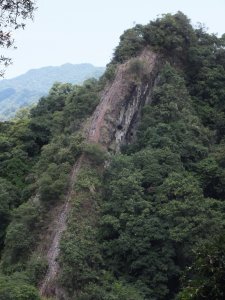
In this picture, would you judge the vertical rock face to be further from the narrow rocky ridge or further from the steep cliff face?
the narrow rocky ridge

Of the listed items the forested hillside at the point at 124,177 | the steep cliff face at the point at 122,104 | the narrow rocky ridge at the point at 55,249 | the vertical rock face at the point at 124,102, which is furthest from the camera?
the vertical rock face at the point at 124,102

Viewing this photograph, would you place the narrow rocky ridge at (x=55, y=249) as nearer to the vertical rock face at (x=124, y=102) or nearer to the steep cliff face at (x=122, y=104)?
the steep cliff face at (x=122, y=104)

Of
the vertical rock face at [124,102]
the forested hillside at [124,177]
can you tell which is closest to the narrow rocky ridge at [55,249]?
the forested hillside at [124,177]

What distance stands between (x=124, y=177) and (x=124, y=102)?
7325 millimetres

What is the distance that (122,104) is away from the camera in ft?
92.0

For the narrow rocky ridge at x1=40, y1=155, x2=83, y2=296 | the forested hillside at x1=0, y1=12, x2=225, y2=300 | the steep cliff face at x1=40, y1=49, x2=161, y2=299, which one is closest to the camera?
the narrow rocky ridge at x1=40, y1=155, x2=83, y2=296

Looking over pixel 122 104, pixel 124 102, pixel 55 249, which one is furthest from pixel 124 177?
pixel 124 102

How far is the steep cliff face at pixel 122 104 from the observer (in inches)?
1025

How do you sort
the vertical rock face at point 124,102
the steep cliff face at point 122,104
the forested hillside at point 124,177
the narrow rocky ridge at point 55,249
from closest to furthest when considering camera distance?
the narrow rocky ridge at point 55,249
the forested hillside at point 124,177
the steep cliff face at point 122,104
the vertical rock face at point 124,102

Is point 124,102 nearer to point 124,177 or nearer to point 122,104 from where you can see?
point 122,104

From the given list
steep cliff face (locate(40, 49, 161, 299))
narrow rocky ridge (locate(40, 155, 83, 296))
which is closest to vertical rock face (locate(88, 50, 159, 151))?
steep cliff face (locate(40, 49, 161, 299))

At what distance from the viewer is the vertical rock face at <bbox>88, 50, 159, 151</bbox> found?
86.4ft

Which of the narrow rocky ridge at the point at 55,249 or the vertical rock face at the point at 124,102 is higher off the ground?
the vertical rock face at the point at 124,102

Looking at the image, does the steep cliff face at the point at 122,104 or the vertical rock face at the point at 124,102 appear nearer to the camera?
the steep cliff face at the point at 122,104
